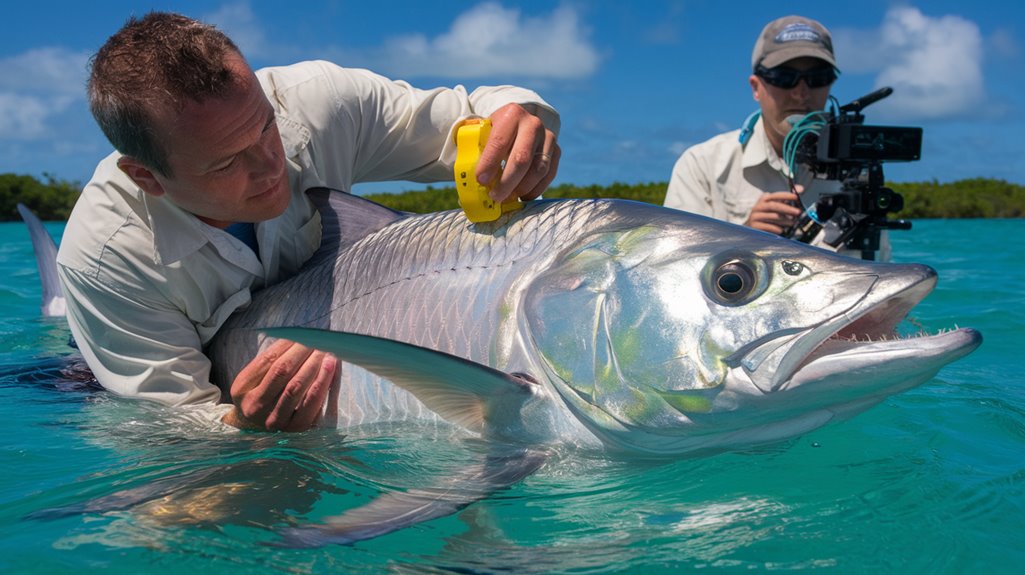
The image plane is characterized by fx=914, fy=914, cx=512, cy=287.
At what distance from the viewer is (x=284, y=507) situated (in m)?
2.17

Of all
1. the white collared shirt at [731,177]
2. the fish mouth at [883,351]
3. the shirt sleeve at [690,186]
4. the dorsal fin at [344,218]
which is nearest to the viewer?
A: the fish mouth at [883,351]

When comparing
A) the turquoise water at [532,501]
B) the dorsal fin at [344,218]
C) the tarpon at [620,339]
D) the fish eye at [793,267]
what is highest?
the dorsal fin at [344,218]

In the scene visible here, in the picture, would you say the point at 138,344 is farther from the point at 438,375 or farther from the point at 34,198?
the point at 34,198

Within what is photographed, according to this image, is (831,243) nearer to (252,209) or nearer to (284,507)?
(252,209)

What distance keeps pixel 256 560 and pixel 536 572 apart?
0.57m

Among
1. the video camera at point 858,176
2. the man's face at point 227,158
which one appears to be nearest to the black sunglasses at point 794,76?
the video camera at point 858,176

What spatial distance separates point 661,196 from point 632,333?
Result: 24599 millimetres

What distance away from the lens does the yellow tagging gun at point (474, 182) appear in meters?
2.44

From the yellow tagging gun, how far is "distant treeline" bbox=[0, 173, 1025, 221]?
23772 millimetres

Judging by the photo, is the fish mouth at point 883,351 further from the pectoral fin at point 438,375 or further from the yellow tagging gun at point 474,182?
the yellow tagging gun at point 474,182

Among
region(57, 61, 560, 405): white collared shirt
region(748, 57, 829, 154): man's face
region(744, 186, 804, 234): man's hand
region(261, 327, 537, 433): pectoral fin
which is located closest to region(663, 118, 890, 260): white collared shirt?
region(748, 57, 829, 154): man's face

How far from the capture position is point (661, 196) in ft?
85.8

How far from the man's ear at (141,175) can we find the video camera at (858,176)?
336 cm

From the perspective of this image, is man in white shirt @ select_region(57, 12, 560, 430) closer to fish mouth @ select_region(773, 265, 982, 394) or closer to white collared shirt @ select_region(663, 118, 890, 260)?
fish mouth @ select_region(773, 265, 982, 394)
